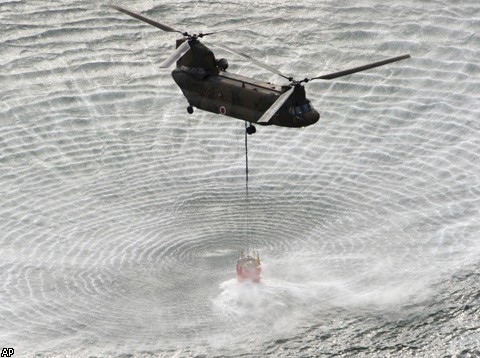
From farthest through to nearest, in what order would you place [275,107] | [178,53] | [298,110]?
[178,53]
[298,110]
[275,107]

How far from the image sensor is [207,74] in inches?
2138

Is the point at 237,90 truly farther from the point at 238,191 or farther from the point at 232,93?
the point at 238,191

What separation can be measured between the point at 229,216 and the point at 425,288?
1353 cm

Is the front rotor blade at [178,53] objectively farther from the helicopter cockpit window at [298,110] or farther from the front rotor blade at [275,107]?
the helicopter cockpit window at [298,110]

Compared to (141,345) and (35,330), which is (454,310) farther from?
(35,330)

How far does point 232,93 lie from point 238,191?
45.0ft

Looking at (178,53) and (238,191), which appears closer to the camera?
(178,53)

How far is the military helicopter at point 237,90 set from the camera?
5012 centimetres

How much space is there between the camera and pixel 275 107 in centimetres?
4734

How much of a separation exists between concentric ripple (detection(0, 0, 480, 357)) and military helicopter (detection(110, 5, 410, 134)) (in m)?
9.48

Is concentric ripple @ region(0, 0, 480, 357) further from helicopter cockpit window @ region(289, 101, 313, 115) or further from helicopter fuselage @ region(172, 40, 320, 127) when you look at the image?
helicopter cockpit window @ region(289, 101, 313, 115)

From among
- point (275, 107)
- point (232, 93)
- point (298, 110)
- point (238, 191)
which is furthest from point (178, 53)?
point (238, 191)

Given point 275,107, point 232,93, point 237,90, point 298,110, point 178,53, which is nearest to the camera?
point 275,107

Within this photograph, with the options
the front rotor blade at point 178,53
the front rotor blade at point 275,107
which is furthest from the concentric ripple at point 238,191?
the front rotor blade at point 178,53
